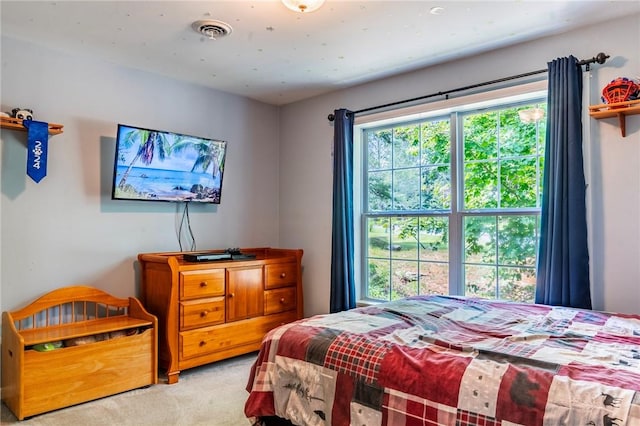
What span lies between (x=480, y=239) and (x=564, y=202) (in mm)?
750

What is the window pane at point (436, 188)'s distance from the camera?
351cm

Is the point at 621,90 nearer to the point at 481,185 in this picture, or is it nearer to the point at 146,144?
the point at 481,185

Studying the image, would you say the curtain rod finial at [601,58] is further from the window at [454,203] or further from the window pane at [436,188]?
the window pane at [436,188]

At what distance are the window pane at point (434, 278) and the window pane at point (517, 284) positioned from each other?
43cm

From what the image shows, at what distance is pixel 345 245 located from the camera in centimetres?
384

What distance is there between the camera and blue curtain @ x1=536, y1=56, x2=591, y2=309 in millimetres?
2625

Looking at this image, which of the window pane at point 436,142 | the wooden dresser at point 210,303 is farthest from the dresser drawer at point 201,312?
the window pane at point 436,142

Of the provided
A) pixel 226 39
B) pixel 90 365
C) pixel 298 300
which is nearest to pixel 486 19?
pixel 226 39

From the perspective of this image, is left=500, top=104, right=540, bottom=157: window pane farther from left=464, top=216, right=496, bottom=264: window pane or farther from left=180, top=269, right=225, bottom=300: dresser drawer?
left=180, top=269, right=225, bottom=300: dresser drawer

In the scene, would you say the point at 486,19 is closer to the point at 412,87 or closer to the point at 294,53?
the point at 412,87

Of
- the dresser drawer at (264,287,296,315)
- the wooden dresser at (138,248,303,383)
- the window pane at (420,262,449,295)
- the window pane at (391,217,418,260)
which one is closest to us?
the wooden dresser at (138,248,303,383)

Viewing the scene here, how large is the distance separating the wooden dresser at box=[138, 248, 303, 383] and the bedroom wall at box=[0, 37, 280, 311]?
0.28m

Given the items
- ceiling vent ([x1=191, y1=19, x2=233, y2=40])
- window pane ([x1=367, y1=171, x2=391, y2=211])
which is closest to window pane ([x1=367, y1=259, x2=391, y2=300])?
window pane ([x1=367, y1=171, x2=391, y2=211])

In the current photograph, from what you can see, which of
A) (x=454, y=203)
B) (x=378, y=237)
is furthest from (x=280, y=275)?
(x=454, y=203)
